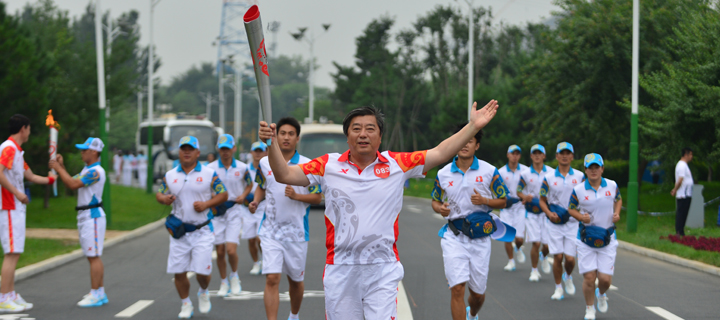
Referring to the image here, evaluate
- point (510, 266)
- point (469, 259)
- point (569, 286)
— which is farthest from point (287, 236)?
point (510, 266)

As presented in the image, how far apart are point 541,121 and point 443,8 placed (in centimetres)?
2125

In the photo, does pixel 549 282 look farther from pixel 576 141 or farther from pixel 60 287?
pixel 576 141

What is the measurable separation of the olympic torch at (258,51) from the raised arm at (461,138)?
1.17 meters

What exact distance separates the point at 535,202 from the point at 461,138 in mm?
7224

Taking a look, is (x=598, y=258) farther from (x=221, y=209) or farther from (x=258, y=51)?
(x=258, y=51)

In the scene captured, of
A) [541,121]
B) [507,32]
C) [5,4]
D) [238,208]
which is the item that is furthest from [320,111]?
[238,208]

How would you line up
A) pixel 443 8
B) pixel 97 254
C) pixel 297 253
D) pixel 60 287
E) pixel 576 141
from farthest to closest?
pixel 443 8, pixel 576 141, pixel 60 287, pixel 97 254, pixel 297 253

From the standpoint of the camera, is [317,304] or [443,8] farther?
[443,8]

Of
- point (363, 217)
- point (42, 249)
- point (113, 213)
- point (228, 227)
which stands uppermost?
point (363, 217)

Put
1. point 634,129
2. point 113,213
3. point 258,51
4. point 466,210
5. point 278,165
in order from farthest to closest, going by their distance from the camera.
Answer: point 113,213 < point 634,129 < point 466,210 < point 278,165 < point 258,51

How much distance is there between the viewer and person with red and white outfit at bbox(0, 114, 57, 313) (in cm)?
791

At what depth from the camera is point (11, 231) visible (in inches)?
316

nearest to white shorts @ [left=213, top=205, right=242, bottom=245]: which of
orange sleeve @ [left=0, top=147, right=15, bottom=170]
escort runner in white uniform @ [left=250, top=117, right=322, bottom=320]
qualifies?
orange sleeve @ [left=0, top=147, right=15, bottom=170]

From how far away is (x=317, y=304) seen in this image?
8.50 m
